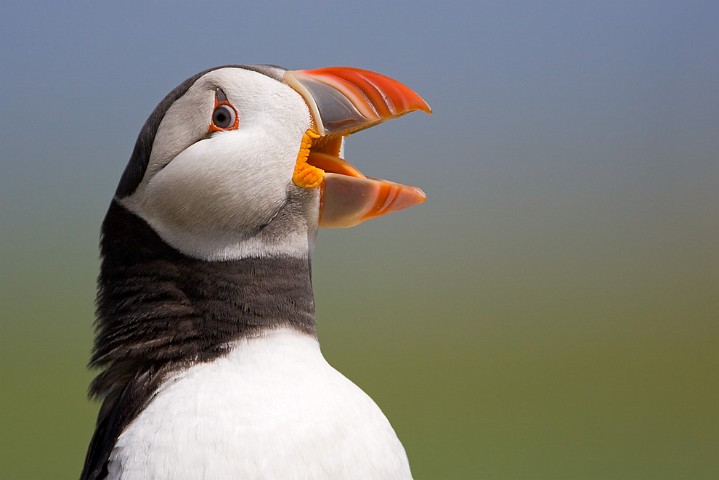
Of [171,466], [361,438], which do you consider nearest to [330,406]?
[361,438]

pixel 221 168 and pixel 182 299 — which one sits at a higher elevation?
pixel 221 168

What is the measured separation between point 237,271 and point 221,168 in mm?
190

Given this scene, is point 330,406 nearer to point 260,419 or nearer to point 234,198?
point 260,419

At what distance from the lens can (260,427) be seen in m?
1.37

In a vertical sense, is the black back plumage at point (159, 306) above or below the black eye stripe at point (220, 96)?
below

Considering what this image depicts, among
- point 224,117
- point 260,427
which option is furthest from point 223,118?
point 260,427

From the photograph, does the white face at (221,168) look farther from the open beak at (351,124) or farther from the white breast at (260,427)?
the white breast at (260,427)

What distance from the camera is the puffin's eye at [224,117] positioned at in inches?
61.0

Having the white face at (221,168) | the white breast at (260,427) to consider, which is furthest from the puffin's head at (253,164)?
the white breast at (260,427)

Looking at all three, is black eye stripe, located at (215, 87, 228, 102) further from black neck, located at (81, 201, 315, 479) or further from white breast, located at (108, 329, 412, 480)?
white breast, located at (108, 329, 412, 480)

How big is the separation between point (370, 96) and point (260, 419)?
2.07 ft

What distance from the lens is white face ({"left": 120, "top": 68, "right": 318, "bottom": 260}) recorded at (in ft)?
4.94

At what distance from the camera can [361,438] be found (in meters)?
1.43

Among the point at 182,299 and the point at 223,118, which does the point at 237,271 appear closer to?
the point at 182,299
